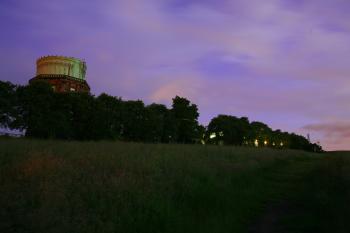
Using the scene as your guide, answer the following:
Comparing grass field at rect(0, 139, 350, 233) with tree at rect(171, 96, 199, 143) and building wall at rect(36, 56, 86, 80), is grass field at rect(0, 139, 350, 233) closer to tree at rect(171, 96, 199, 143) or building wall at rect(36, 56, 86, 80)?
tree at rect(171, 96, 199, 143)

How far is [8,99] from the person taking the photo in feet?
199

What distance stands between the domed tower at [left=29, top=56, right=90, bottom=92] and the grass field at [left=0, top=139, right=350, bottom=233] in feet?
369

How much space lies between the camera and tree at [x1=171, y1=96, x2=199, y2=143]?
97.6 m

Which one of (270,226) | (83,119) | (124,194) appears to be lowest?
(270,226)

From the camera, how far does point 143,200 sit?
469 inches

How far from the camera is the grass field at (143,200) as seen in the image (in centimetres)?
969

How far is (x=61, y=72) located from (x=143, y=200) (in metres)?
123

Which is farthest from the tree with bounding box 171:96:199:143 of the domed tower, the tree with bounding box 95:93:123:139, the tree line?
the domed tower

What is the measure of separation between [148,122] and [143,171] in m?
59.3

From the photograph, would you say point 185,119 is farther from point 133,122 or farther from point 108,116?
point 108,116

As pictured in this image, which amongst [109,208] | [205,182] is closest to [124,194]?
[109,208]

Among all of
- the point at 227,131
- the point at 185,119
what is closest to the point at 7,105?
the point at 185,119

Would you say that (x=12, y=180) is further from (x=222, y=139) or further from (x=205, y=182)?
(x=222, y=139)

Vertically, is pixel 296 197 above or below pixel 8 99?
below
